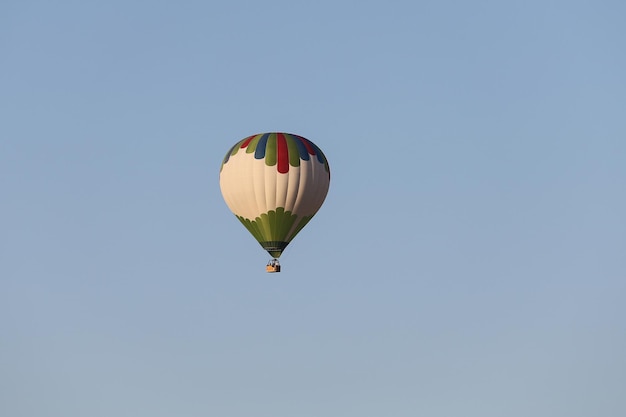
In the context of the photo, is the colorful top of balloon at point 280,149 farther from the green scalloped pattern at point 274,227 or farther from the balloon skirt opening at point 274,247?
the balloon skirt opening at point 274,247

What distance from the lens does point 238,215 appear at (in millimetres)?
117938

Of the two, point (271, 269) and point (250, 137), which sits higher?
point (250, 137)

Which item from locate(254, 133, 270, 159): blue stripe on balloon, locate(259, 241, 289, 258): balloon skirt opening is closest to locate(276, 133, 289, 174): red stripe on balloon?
locate(254, 133, 270, 159): blue stripe on balloon

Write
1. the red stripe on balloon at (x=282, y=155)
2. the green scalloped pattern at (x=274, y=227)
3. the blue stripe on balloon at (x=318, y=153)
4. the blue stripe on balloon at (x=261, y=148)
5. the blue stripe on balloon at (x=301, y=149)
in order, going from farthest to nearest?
the blue stripe on balloon at (x=318, y=153) < the green scalloped pattern at (x=274, y=227) < the blue stripe on balloon at (x=301, y=149) < the blue stripe on balloon at (x=261, y=148) < the red stripe on balloon at (x=282, y=155)

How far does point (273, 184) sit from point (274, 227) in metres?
2.63

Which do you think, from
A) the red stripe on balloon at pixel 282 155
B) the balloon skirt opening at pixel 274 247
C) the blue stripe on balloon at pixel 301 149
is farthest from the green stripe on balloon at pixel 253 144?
the balloon skirt opening at pixel 274 247

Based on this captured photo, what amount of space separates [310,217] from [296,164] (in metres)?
4.00

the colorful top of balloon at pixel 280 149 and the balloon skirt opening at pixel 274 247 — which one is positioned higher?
the colorful top of balloon at pixel 280 149

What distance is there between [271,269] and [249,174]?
5.58 m

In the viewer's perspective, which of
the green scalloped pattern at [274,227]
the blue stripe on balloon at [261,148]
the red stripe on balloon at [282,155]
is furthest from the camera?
the green scalloped pattern at [274,227]

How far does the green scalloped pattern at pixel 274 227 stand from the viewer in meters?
117

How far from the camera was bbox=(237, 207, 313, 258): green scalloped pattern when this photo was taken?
383ft

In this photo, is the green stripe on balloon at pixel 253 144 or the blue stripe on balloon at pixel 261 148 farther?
the green stripe on balloon at pixel 253 144

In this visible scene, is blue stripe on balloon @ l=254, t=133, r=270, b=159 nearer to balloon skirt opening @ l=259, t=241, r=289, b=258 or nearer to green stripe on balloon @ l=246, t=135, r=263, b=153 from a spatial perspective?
green stripe on balloon @ l=246, t=135, r=263, b=153
